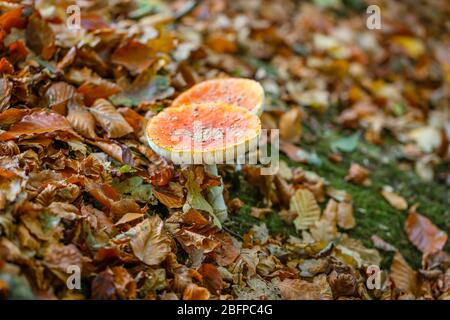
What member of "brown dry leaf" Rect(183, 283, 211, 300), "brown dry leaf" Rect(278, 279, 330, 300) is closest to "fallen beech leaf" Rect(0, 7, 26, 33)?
"brown dry leaf" Rect(183, 283, 211, 300)

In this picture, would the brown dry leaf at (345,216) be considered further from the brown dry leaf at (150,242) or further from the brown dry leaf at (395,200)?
the brown dry leaf at (150,242)

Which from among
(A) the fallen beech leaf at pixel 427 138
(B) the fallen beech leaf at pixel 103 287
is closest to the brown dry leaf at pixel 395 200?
(A) the fallen beech leaf at pixel 427 138

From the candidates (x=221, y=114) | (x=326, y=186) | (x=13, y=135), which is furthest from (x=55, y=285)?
(x=326, y=186)

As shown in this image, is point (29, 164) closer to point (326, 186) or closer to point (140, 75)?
point (140, 75)

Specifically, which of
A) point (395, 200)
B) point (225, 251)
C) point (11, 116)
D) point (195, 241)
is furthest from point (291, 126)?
point (11, 116)

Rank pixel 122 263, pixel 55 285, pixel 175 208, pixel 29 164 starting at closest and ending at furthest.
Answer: pixel 55 285 < pixel 122 263 < pixel 29 164 < pixel 175 208

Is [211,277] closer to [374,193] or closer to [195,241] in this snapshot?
[195,241]
